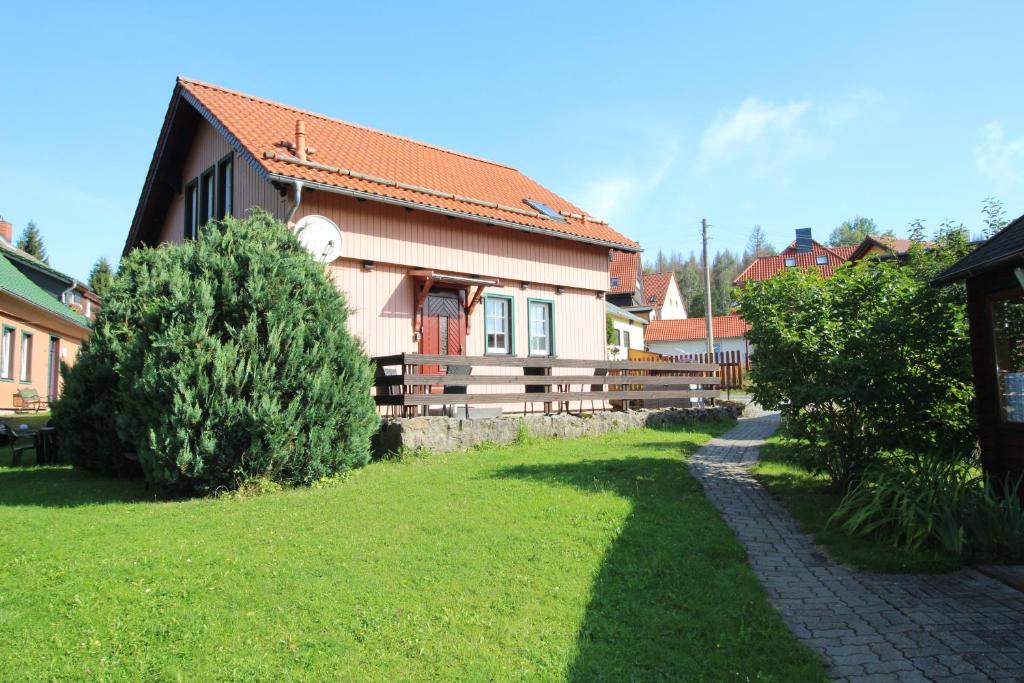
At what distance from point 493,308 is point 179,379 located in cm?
860

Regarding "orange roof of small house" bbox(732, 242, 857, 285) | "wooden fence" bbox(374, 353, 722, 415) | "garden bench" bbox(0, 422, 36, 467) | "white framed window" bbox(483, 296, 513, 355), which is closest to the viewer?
"wooden fence" bbox(374, 353, 722, 415)

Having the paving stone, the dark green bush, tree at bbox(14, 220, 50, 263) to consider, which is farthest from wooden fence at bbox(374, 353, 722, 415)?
tree at bbox(14, 220, 50, 263)

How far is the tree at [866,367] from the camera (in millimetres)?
7102

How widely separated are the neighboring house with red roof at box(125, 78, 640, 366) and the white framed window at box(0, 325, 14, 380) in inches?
221

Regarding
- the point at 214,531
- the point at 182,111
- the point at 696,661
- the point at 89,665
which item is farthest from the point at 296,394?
the point at 182,111

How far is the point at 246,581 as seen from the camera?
4.71 metres

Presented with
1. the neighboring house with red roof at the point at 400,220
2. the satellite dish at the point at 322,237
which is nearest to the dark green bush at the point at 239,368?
the satellite dish at the point at 322,237

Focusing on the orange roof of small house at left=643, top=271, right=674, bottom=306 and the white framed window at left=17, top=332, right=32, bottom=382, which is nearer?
the white framed window at left=17, top=332, right=32, bottom=382

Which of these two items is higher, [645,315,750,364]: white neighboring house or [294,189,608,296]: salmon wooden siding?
[645,315,750,364]: white neighboring house

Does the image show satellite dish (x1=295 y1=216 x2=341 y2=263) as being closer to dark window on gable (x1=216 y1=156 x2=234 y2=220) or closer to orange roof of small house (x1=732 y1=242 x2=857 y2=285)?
dark window on gable (x1=216 y1=156 x2=234 y2=220)

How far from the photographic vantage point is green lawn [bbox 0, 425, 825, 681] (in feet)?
11.9

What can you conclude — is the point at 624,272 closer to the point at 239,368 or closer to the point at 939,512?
the point at 239,368

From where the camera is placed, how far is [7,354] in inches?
824

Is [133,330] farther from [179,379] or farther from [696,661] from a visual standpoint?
[696,661]
